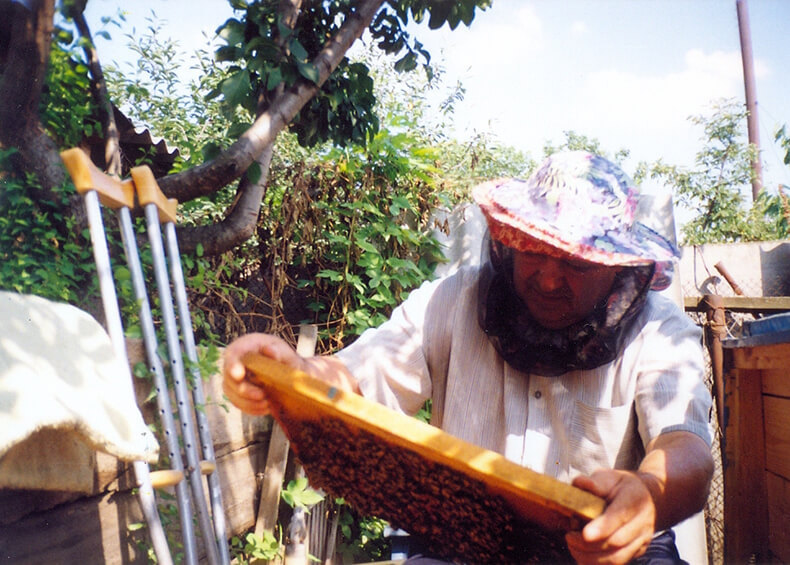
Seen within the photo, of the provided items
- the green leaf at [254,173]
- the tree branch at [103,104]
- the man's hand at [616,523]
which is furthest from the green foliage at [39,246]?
the man's hand at [616,523]

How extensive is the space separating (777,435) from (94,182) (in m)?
3.08

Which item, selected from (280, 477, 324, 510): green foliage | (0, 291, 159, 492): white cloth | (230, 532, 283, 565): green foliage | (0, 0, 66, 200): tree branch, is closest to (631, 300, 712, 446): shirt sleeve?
(0, 291, 159, 492): white cloth

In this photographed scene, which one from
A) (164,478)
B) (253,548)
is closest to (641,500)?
(164,478)

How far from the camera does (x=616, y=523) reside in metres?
1.23

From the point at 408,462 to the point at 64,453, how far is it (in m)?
1.09

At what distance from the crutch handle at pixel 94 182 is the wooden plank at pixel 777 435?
299 cm

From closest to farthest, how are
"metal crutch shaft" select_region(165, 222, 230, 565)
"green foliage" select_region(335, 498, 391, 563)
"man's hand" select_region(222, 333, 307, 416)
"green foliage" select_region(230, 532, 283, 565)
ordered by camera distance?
"man's hand" select_region(222, 333, 307, 416), "metal crutch shaft" select_region(165, 222, 230, 565), "green foliage" select_region(230, 532, 283, 565), "green foliage" select_region(335, 498, 391, 563)

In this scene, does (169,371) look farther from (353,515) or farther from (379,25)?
(379,25)

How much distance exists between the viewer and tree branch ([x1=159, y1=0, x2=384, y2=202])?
290 centimetres

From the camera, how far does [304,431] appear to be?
1881 mm

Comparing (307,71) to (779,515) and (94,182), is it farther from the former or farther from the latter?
(779,515)

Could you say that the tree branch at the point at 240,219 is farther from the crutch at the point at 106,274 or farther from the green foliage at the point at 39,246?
the crutch at the point at 106,274

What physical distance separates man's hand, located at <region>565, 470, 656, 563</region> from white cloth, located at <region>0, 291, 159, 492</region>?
133 cm

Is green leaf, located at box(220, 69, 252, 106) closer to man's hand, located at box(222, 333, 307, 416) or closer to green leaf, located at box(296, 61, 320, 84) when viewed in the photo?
green leaf, located at box(296, 61, 320, 84)
